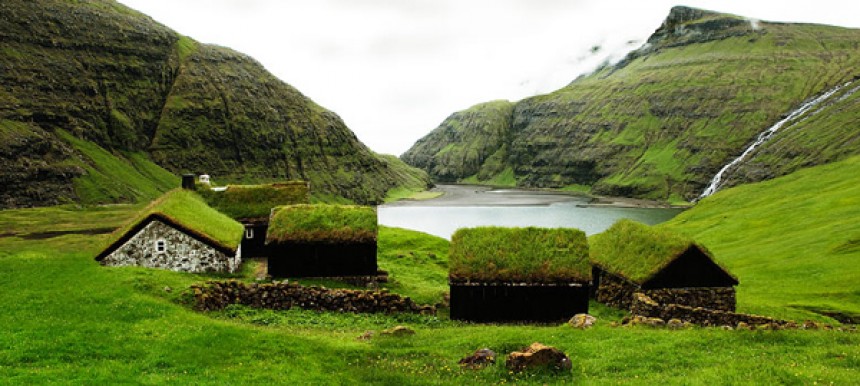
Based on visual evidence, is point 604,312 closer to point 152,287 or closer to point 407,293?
point 407,293

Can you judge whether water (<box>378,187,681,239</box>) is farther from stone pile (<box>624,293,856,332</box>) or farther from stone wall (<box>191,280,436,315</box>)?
stone pile (<box>624,293,856,332</box>)

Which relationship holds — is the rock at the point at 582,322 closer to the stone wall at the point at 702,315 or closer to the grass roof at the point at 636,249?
the stone wall at the point at 702,315

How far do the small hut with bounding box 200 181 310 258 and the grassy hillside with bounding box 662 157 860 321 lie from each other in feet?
142

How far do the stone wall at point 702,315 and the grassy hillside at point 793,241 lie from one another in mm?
9599

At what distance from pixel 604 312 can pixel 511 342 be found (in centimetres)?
1990

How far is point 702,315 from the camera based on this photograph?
99.2ft

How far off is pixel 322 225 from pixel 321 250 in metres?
2.02

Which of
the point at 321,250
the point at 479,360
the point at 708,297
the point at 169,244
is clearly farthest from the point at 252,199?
the point at 479,360

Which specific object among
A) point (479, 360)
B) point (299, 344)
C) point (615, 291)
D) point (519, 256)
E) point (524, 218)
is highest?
point (519, 256)

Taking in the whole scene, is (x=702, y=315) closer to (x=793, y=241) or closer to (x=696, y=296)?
(x=696, y=296)

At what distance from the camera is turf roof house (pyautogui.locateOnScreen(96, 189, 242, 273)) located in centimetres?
3962

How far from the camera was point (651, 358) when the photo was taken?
63.1 ft

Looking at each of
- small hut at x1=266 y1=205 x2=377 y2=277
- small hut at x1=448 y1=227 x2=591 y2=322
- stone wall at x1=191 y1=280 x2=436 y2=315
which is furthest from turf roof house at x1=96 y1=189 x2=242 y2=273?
small hut at x1=448 y1=227 x2=591 y2=322

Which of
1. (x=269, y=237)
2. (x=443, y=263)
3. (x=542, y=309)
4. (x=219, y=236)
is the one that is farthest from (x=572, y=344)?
(x=443, y=263)
